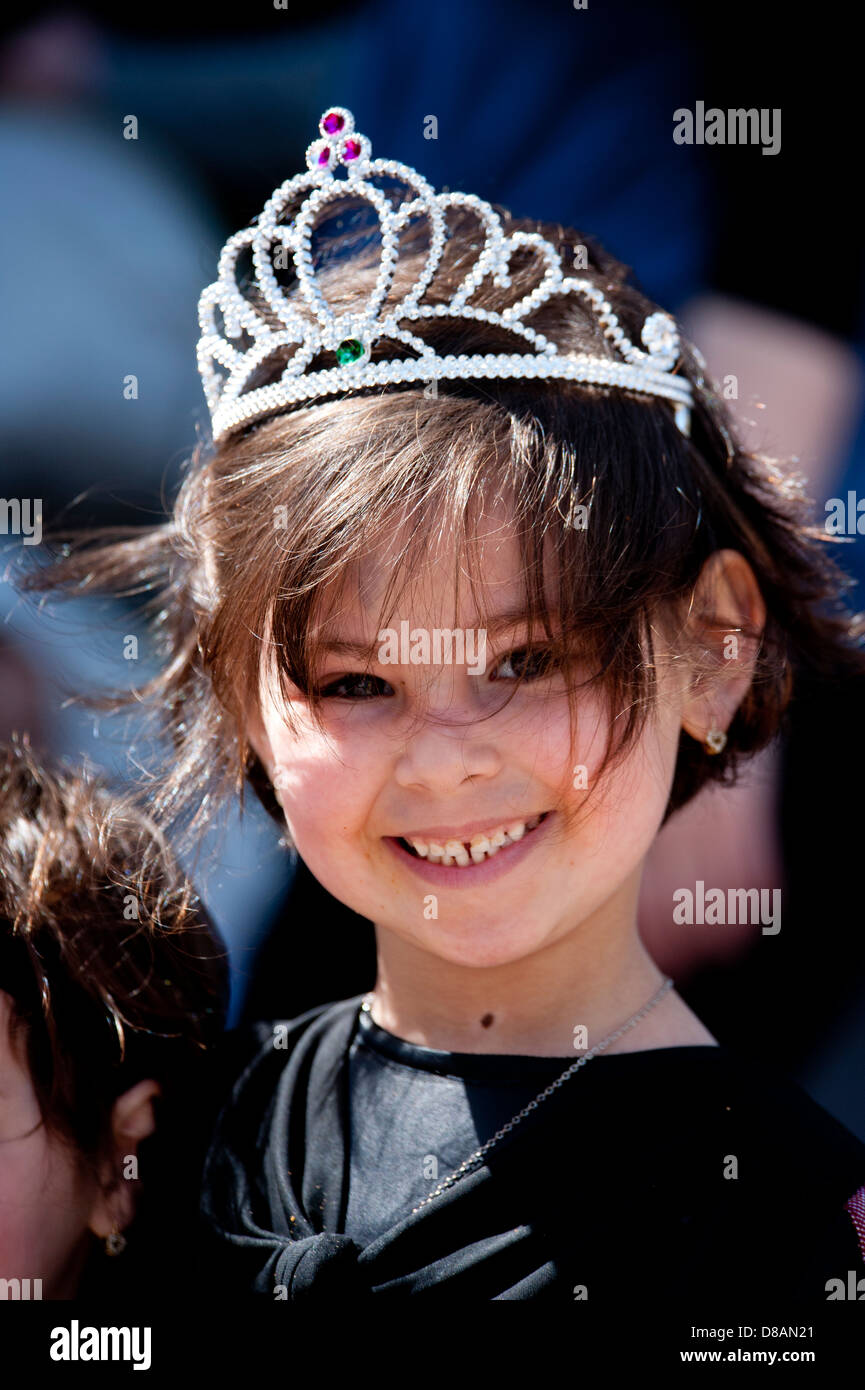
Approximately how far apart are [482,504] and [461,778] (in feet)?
0.88

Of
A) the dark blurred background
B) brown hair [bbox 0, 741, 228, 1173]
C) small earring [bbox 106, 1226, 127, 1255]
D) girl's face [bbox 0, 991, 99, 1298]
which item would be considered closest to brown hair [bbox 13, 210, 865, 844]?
brown hair [bbox 0, 741, 228, 1173]

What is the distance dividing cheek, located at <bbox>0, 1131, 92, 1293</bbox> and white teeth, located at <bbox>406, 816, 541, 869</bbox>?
0.53 m

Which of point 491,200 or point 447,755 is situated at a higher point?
point 491,200

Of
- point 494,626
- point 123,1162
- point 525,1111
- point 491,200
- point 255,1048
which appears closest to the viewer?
point 494,626

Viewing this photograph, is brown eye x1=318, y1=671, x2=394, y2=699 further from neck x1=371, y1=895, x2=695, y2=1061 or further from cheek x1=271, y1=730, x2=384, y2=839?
neck x1=371, y1=895, x2=695, y2=1061

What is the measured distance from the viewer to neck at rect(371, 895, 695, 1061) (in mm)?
1353

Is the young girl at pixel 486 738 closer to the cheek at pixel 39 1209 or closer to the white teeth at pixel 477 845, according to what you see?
the white teeth at pixel 477 845

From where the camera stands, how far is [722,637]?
1.37m

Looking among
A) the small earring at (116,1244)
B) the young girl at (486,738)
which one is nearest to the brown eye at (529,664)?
the young girl at (486,738)

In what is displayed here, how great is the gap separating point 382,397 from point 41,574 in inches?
29.1

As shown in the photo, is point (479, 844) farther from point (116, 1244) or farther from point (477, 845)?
point (116, 1244)

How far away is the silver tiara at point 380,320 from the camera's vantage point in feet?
4.20

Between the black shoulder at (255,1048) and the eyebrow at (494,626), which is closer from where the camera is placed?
the eyebrow at (494,626)

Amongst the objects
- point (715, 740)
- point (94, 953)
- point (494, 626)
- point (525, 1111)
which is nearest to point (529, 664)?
point (494, 626)
